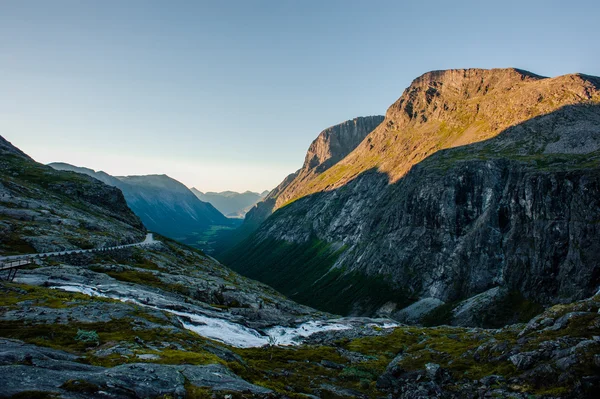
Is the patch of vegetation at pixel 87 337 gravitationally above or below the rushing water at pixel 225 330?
above

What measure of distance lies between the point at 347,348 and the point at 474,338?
77.2ft

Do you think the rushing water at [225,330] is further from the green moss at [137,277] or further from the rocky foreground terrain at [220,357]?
the green moss at [137,277]

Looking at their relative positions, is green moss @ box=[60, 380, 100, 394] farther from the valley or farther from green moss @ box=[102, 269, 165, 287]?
green moss @ box=[102, 269, 165, 287]

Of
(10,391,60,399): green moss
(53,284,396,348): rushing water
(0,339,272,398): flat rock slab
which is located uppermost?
(10,391,60,399): green moss

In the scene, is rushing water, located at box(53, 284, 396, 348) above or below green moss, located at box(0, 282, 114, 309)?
below

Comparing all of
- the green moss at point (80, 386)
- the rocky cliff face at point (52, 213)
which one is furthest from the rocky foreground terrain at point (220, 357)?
the rocky cliff face at point (52, 213)

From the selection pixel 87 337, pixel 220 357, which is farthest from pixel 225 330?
pixel 87 337

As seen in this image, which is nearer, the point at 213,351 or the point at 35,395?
the point at 35,395

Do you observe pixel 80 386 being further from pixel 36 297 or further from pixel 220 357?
pixel 36 297

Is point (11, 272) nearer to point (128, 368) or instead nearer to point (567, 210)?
point (128, 368)

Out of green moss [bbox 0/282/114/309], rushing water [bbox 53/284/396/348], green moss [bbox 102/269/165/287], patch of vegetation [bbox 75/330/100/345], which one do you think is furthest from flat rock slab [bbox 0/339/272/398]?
green moss [bbox 102/269/165/287]

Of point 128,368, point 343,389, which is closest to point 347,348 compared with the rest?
point 343,389

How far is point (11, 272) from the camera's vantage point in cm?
6041

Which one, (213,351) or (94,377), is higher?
(94,377)
